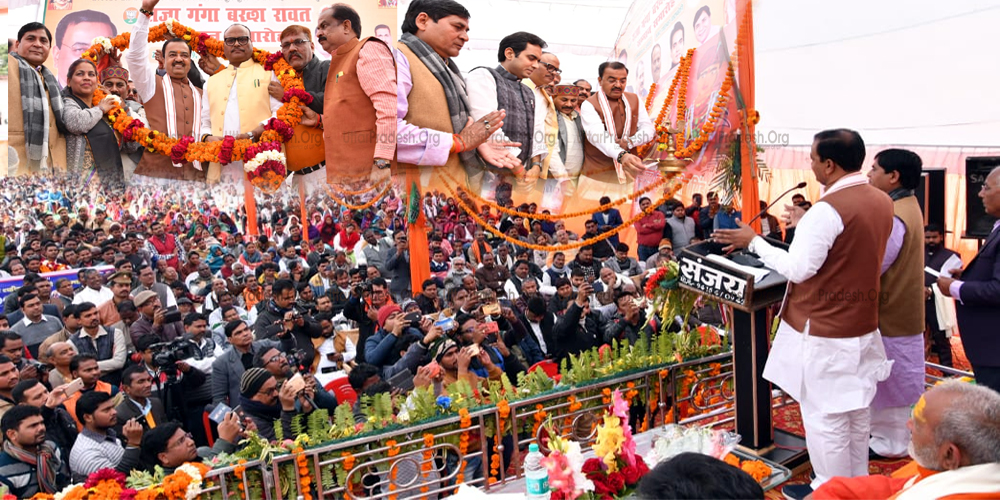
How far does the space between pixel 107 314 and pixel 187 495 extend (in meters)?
3.41

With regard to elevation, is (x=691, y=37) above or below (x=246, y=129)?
above

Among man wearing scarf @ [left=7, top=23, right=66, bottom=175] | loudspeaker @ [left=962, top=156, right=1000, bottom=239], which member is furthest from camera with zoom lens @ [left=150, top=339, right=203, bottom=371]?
loudspeaker @ [left=962, top=156, right=1000, bottom=239]

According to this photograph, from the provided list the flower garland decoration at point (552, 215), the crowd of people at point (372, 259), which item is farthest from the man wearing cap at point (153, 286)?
the flower garland decoration at point (552, 215)

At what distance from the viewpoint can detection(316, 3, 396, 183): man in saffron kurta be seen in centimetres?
452

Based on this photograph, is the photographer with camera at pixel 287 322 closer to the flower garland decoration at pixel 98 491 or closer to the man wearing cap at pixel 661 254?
the flower garland decoration at pixel 98 491

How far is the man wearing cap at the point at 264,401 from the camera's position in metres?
3.62

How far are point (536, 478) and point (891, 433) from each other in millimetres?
2029

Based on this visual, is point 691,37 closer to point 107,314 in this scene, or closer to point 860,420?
point 860,420

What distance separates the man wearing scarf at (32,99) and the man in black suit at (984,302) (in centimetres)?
494

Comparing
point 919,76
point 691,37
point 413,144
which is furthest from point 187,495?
point 919,76

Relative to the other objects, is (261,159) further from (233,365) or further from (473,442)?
(473,442)

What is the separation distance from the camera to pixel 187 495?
116 inches

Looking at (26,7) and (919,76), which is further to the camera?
(919,76)

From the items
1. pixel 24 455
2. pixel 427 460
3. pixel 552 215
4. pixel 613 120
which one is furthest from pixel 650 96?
pixel 24 455
